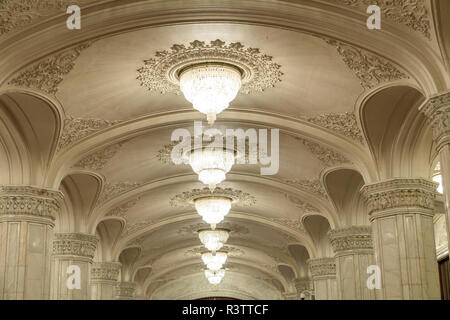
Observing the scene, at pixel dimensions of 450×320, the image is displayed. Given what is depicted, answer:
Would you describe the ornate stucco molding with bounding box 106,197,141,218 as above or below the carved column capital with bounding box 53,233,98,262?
above

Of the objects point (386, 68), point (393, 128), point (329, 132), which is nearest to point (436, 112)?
point (386, 68)

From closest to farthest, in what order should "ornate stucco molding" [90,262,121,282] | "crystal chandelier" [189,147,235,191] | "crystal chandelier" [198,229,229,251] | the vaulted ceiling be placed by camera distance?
1. the vaulted ceiling
2. "crystal chandelier" [189,147,235,191]
3. "ornate stucco molding" [90,262,121,282]
4. "crystal chandelier" [198,229,229,251]

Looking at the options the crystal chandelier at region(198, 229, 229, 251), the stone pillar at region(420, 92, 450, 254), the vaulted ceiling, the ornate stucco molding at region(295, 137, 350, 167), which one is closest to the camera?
the stone pillar at region(420, 92, 450, 254)

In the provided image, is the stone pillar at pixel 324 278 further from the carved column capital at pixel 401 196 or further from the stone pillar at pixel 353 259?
the carved column capital at pixel 401 196

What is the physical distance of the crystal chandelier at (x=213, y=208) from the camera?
1527 cm

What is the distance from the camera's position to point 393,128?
10.4 meters

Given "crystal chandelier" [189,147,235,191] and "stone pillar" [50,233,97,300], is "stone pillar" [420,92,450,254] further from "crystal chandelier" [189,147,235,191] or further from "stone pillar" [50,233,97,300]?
"stone pillar" [50,233,97,300]

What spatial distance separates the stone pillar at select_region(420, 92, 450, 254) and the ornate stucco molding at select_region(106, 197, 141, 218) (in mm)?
9194

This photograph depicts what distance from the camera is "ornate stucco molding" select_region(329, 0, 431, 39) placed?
23.9 feet

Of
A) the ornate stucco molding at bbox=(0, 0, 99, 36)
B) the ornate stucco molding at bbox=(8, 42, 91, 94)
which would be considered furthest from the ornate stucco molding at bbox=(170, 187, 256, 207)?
the ornate stucco molding at bbox=(0, 0, 99, 36)

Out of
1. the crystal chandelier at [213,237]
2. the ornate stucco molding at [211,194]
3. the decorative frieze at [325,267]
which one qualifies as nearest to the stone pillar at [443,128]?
the ornate stucco molding at [211,194]

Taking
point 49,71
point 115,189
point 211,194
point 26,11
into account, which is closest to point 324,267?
point 211,194

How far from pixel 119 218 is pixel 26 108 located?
6.86 meters

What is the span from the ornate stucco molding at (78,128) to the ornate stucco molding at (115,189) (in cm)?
292
